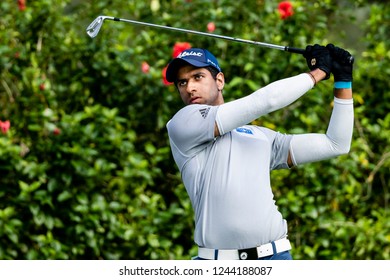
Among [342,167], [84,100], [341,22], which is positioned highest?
[341,22]

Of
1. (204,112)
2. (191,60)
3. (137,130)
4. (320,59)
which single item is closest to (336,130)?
(320,59)

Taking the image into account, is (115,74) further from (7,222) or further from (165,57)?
(7,222)

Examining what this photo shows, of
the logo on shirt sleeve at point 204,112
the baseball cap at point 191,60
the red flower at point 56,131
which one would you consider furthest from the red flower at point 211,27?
the logo on shirt sleeve at point 204,112

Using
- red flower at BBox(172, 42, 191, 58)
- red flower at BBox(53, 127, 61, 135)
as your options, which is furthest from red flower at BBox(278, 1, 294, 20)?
red flower at BBox(53, 127, 61, 135)

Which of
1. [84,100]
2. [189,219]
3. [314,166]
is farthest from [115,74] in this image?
[314,166]

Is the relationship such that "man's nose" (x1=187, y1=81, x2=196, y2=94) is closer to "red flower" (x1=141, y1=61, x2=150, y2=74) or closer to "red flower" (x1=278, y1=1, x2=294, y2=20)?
"red flower" (x1=141, y1=61, x2=150, y2=74)

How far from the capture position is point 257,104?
3.39 metres

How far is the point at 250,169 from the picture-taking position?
349 cm

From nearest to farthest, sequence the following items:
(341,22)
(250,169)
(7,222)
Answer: (250,169), (7,222), (341,22)

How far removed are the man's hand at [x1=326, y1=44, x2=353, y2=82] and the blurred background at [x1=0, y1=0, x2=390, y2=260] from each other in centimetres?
222

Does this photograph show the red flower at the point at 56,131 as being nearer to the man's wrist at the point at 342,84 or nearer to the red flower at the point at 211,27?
the red flower at the point at 211,27

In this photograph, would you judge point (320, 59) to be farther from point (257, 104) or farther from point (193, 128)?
point (193, 128)

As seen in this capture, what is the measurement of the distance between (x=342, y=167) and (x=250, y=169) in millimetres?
2526

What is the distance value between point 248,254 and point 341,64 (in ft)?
2.95
